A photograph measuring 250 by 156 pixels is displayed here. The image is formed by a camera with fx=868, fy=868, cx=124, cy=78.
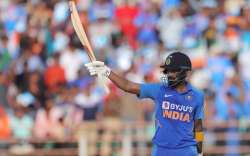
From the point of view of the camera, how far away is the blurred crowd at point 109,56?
594 inches

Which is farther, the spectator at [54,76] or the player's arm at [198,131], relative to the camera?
the spectator at [54,76]

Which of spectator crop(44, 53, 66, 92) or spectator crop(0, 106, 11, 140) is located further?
spectator crop(44, 53, 66, 92)

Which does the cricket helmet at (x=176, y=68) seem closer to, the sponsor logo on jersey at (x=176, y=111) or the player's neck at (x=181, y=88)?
the player's neck at (x=181, y=88)

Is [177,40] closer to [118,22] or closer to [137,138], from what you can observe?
[118,22]

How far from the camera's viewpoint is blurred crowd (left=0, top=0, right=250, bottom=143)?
15.1 meters

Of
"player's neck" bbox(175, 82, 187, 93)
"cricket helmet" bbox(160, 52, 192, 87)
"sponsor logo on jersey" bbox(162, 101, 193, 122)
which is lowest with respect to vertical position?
"sponsor logo on jersey" bbox(162, 101, 193, 122)

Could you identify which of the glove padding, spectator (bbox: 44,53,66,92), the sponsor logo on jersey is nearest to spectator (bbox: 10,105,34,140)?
spectator (bbox: 44,53,66,92)

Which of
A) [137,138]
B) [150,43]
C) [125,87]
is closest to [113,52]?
[150,43]

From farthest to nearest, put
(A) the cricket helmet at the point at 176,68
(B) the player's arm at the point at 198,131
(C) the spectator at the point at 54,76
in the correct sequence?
1. (C) the spectator at the point at 54,76
2. (B) the player's arm at the point at 198,131
3. (A) the cricket helmet at the point at 176,68

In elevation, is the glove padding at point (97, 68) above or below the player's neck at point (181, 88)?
above

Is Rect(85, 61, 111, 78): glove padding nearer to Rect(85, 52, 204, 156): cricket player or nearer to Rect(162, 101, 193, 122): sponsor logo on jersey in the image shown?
→ Rect(85, 52, 204, 156): cricket player

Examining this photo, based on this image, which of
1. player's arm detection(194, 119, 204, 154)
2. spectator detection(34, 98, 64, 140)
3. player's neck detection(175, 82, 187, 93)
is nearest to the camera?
player's neck detection(175, 82, 187, 93)

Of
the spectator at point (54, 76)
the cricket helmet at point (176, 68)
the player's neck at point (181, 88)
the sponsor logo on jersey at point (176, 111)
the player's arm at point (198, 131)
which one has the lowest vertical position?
the player's arm at point (198, 131)

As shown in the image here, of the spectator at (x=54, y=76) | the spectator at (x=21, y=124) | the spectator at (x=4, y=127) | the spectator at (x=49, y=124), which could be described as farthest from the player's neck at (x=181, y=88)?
the spectator at (x=54, y=76)
